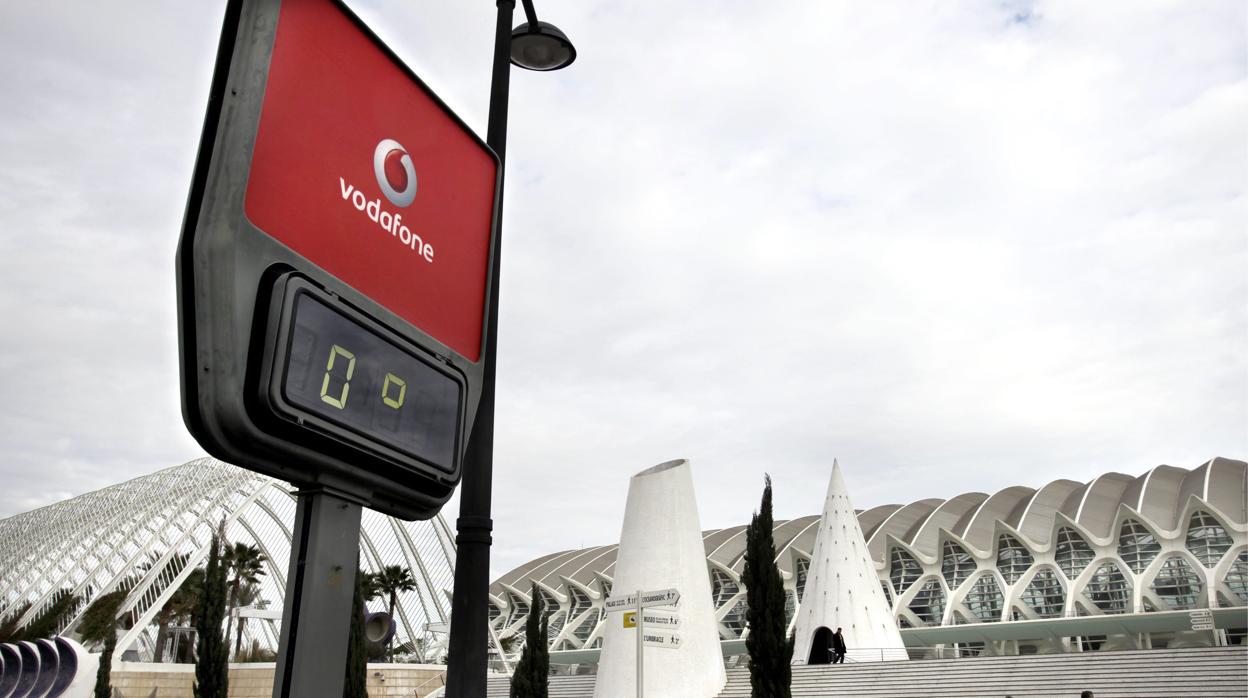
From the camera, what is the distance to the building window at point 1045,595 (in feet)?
161

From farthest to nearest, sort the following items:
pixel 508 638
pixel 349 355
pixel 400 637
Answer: pixel 508 638
pixel 400 637
pixel 349 355

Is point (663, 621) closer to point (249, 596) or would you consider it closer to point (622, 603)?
point (622, 603)

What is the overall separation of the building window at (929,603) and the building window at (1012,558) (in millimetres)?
3874

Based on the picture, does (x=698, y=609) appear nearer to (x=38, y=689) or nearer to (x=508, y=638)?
(x=38, y=689)

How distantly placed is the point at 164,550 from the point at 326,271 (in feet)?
160

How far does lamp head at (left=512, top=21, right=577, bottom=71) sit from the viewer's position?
200 inches

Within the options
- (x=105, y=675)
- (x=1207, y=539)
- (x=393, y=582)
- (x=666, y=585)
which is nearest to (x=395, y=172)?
(x=666, y=585)

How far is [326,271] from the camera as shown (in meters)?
2.12

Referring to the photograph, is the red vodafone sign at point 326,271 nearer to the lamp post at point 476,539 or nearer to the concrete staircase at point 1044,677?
the lamp post at point 476,539

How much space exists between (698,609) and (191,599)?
1361 inches

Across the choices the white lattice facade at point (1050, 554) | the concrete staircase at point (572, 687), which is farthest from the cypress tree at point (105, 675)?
the white lattice facade at point (1050, 554)

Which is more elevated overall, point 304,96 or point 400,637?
point 304,96

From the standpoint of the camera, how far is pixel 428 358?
8.10ft

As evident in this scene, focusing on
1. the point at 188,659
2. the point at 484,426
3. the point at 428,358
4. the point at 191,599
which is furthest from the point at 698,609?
the point at 191,599
